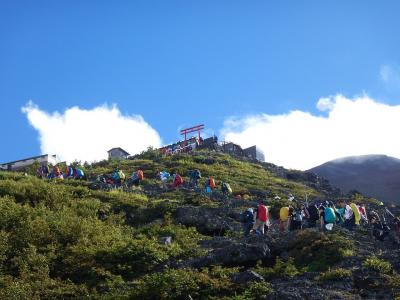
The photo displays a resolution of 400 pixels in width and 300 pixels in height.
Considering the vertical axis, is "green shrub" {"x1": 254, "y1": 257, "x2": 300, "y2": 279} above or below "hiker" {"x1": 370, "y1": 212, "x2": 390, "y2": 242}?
below

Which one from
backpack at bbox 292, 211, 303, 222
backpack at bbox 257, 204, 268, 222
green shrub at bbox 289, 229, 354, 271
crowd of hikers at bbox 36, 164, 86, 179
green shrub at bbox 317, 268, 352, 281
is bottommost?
green shrub at bbox 317, 268, 352, 281

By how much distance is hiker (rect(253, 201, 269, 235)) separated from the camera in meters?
29.1

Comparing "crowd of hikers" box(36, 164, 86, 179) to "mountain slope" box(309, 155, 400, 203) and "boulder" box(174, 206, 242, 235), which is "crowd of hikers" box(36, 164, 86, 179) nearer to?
"boulder" box(174, 206, 242, 235)

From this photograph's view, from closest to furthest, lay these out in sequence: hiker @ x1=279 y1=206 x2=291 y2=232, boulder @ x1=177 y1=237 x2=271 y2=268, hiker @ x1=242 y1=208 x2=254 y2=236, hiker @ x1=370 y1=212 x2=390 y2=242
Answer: boulder @ x1=177 y1=237 x2=271 y2=268 < hiker @ x1=242 y1=208 x2=254 y2=236 < hiker @ x1=370 y1=212 x2=390 y2=242 < hiker @ x1=279 y1=206 x2=291 y2=232

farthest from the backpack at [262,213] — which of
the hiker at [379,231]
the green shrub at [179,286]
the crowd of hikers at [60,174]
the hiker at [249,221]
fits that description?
the crowd of hikers at [60,174]

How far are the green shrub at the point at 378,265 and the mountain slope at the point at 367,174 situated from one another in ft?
145

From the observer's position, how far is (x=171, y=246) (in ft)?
88.9

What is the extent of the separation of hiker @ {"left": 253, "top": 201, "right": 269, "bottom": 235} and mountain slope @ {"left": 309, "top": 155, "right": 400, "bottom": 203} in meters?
38.0

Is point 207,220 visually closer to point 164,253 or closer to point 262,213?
point 262,213

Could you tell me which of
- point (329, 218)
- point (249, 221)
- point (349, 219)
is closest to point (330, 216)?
point (329, 218)

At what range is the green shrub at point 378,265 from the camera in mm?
21375

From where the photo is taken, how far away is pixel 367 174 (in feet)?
257

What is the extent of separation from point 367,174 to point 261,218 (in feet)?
169

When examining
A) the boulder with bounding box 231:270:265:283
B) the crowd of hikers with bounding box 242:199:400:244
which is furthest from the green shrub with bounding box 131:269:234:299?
the crowd of hikers with bounding box 242:199:400:244
